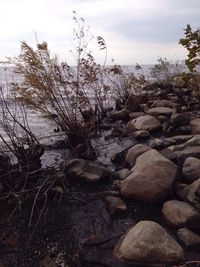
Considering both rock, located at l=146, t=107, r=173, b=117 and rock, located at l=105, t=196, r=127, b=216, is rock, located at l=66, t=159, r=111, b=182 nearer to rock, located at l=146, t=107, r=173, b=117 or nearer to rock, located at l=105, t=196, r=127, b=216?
rock, located at l=105, t=196, r=127, b=216

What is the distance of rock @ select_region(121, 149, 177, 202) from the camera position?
4.89m

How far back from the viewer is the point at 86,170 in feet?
19.1

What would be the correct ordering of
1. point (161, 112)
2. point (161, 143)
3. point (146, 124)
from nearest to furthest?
1. point (161, 143)
2. point (146, 124)
3. point (161, 112)

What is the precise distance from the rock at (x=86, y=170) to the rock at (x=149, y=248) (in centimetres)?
176


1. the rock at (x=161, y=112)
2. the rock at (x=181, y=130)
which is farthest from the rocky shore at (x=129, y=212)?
the rock at (x=161, y=112)

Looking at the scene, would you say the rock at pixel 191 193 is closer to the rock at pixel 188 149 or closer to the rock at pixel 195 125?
the rock at pixel 188 149

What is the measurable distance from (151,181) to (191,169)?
67 centimetres

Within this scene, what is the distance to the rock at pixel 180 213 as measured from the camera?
169 inches

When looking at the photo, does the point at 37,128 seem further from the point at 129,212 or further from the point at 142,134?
the point at 129,212

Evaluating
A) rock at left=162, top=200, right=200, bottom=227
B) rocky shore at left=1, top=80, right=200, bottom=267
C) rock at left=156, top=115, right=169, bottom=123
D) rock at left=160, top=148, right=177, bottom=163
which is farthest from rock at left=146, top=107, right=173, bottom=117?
rock at left=162, top=200, right=200, bottom=227

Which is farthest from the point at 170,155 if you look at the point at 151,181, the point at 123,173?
the point at 151,181

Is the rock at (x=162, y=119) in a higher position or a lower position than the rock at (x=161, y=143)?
higher

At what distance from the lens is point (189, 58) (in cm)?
879

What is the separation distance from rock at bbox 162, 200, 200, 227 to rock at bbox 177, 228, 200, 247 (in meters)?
0.12
